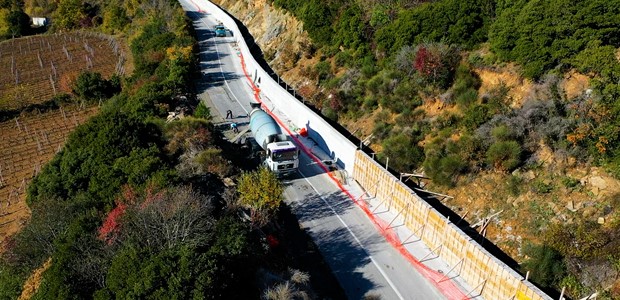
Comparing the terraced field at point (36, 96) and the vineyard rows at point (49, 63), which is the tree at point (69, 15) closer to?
the vineyard rows at point (49, 63)

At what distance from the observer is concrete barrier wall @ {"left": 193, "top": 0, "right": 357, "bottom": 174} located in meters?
31.3

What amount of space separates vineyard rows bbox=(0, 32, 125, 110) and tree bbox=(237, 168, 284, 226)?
118 feet

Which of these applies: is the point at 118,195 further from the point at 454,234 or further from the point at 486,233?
the point at 486,233

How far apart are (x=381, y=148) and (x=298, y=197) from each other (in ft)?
21.3

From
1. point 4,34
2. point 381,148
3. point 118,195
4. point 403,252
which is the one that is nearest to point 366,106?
point 381,148

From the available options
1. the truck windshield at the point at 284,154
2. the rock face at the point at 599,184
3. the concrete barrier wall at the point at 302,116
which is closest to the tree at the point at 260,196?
the truck windshield at the point at 284,154

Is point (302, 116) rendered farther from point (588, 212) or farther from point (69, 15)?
point (69, 15)

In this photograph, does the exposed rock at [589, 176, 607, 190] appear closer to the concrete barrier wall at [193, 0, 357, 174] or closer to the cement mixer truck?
the concrete barrier wall at [193, 0, 357, 174]

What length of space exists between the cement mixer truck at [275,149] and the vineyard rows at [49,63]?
31602 mm

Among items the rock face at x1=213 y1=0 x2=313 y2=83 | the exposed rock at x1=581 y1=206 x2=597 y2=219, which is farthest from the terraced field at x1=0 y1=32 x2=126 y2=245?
the exposed rock at x1=581 y1=206 x2=597 y2=219

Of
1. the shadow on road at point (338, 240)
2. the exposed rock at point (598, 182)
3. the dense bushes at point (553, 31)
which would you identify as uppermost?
the dense bushes at point (553, 31)

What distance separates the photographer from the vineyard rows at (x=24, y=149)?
30.8 m

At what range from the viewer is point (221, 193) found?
2541cm

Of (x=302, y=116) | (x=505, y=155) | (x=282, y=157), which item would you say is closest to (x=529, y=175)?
(x=505, y=155)
